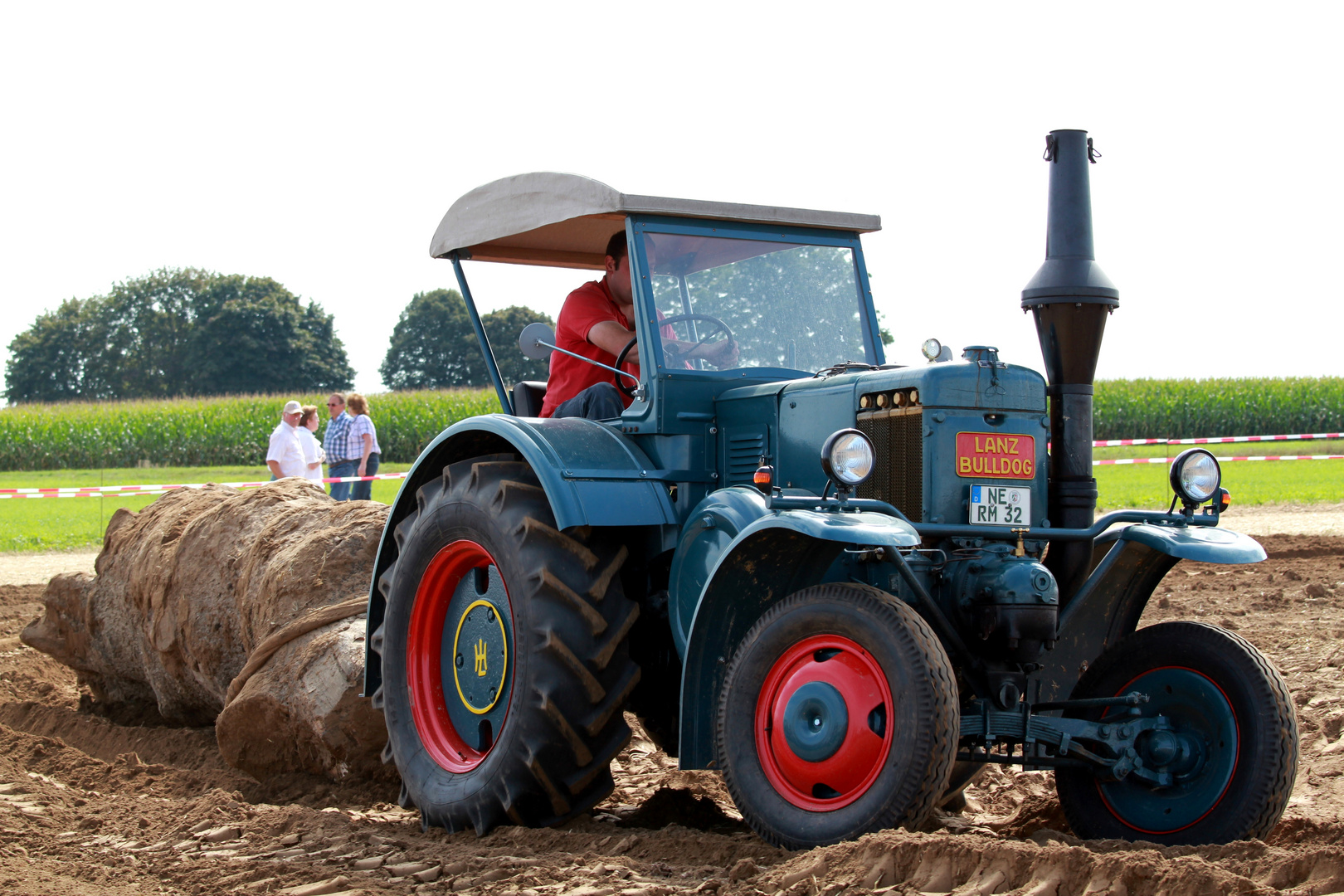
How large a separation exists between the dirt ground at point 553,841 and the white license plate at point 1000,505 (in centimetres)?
104

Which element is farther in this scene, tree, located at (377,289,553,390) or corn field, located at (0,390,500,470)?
tree, located at (377,289,553,390)

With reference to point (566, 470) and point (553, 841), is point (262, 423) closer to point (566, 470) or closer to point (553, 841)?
point (566, 470)

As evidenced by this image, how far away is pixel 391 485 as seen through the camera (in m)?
25.7

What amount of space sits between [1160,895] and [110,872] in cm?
330

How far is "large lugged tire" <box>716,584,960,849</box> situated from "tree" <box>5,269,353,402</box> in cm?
6132

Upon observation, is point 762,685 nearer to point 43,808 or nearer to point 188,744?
point 43,808

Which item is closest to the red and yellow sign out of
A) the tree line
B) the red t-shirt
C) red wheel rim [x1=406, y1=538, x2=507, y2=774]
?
the red t-shirt

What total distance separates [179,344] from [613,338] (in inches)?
2502

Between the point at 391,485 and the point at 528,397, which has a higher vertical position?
the point at 528,397

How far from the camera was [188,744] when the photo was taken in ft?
22.4

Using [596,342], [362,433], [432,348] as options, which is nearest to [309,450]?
[362,433]

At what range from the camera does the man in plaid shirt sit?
13.9 metres

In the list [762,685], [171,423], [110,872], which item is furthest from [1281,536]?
[171,423]

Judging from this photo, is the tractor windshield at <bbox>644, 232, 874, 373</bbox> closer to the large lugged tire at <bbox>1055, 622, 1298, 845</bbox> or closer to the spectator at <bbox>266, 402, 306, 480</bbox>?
the large lugged tire at <bbox>1055, 622, 1298, 845</bbox>
